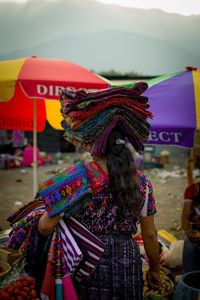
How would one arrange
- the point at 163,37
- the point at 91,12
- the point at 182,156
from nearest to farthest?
the point at 182,156, the point at 91,12, the point at 163,37

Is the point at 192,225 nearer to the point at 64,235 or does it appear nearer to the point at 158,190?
the point at 64,235

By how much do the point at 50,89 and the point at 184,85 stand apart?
1.67 metres

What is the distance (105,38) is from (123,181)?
8755 cm

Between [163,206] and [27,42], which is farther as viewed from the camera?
[27,42]

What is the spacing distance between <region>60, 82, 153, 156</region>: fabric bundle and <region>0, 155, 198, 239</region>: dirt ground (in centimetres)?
403

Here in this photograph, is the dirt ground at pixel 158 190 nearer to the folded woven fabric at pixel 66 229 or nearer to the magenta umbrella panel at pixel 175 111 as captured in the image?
the magenta umbrella panel at pixel 175 111

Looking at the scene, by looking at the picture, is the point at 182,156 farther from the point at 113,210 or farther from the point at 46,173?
the point at 113,210

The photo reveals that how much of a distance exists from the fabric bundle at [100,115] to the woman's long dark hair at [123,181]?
3.4 inches

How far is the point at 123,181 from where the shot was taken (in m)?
1.42

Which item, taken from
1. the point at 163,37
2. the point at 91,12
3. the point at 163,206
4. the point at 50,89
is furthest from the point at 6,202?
the point at 163,37

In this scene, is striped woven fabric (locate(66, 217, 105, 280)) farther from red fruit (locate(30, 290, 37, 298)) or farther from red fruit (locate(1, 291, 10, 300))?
red fruit (locate(1, 291, 10, 300))

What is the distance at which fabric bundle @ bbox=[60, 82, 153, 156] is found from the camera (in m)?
1.49

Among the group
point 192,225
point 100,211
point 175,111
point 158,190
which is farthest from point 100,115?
point 158,190

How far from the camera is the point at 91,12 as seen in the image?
65.9 m
